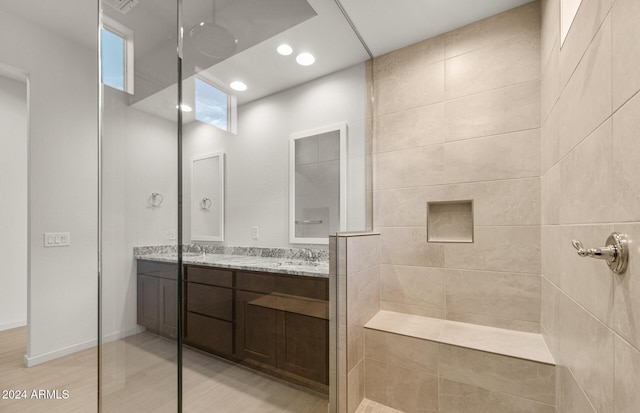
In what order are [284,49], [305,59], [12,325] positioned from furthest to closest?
[12,325] → [305,59] → [284,49]

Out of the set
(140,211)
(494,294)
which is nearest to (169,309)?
(140,211)

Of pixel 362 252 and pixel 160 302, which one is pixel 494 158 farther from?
pixel 160 302

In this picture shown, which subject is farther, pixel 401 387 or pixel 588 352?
pixel 401 387

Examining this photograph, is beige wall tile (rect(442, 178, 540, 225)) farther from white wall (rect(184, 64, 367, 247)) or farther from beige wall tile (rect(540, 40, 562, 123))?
white wall (rect(184, 64, 367, 247))

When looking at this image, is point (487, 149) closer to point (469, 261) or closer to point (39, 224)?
point (469, 261)

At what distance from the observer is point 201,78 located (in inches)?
43.5

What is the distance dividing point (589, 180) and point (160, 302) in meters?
1.65

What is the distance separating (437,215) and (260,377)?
5.39ft

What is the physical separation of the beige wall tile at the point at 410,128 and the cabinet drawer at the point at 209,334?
69.7 inches

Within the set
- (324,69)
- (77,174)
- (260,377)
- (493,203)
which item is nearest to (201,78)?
(324,69)

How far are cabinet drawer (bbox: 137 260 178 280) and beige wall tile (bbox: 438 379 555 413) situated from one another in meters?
1.67

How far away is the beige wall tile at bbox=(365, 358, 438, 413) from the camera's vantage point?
1.69m

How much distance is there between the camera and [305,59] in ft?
5.32

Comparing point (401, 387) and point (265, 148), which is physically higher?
→ point (265, 148)
